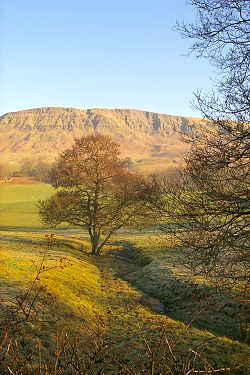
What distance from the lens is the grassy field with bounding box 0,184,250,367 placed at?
1218cm

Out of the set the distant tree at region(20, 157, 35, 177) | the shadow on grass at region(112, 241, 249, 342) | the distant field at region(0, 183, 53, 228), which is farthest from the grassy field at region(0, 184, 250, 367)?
the distant tree at region(20, 157, 35, 177)

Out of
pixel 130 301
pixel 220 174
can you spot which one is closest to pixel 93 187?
pixel 130 301

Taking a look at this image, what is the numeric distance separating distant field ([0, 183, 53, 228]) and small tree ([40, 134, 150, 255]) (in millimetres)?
10733

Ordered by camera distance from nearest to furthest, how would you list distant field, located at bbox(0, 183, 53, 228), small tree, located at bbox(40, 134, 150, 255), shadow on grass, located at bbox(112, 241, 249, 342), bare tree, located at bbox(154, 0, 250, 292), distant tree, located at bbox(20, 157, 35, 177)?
1. bare tree, located at bbox(154, 0, 250, 292)
2. shadow on grass, located at bbox(112, 241, 249, 342)
3. small tree, located at bbox(40, 134, 150, 255)
4. distant field, located at bbox(0, 183, 53, 228)
5. distant tree, located at bbox(20, 157, 35, 177)

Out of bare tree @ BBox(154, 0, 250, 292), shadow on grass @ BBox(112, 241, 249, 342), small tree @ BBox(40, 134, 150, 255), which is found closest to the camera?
bare tree @ BBox(154, 0, 250, 292)

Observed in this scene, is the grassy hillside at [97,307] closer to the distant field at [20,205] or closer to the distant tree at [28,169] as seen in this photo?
the distant field at [20,205]

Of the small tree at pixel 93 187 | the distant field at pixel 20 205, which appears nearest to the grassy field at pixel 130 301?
the small tree at pixel 93 187

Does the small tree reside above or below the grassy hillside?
above

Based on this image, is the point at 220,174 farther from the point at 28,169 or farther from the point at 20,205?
the point at 28,169

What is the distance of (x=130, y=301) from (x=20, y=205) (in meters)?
60.2

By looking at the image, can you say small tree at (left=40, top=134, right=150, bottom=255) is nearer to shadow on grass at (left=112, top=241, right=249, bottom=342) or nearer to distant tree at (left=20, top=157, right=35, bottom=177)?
shadow on grass at (left=112, top=241, right=249, bottom=342)

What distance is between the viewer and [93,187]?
31.3 meters

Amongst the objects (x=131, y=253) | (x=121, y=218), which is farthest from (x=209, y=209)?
(x=131, y=253)

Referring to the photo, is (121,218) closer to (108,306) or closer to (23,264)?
(23,264)
